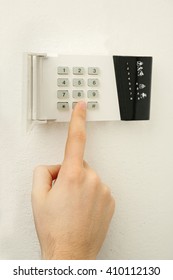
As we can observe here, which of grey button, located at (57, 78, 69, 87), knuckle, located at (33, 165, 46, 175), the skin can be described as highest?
grey button, located at (57, 78, 69, 87)

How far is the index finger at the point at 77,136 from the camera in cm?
43

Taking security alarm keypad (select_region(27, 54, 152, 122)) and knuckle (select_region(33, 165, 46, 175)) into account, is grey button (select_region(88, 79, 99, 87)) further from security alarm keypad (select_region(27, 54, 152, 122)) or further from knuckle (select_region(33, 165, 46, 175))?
knuckle (select_region(33, 165, 46, 175))

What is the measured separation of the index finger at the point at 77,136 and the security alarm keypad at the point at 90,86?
20 millimetres

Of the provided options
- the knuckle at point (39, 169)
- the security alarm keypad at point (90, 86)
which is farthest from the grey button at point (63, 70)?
the knuckle at point (39, 169)

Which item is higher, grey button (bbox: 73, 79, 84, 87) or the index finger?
grey button (bbox: 73, 79, 84, 87)

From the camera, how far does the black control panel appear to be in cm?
49

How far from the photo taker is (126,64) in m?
0.49

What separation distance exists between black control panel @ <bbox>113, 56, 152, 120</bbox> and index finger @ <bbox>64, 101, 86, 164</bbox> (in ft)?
0.22

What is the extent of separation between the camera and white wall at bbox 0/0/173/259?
1.58ft

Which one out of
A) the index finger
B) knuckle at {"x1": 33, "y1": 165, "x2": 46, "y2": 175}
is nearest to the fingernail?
the index finger

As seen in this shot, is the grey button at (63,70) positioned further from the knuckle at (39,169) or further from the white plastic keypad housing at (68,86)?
the knuckle at (39,169)

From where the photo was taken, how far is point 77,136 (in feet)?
1.44

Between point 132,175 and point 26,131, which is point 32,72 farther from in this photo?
point 132,175

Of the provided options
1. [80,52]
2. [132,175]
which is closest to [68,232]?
[132,175]
